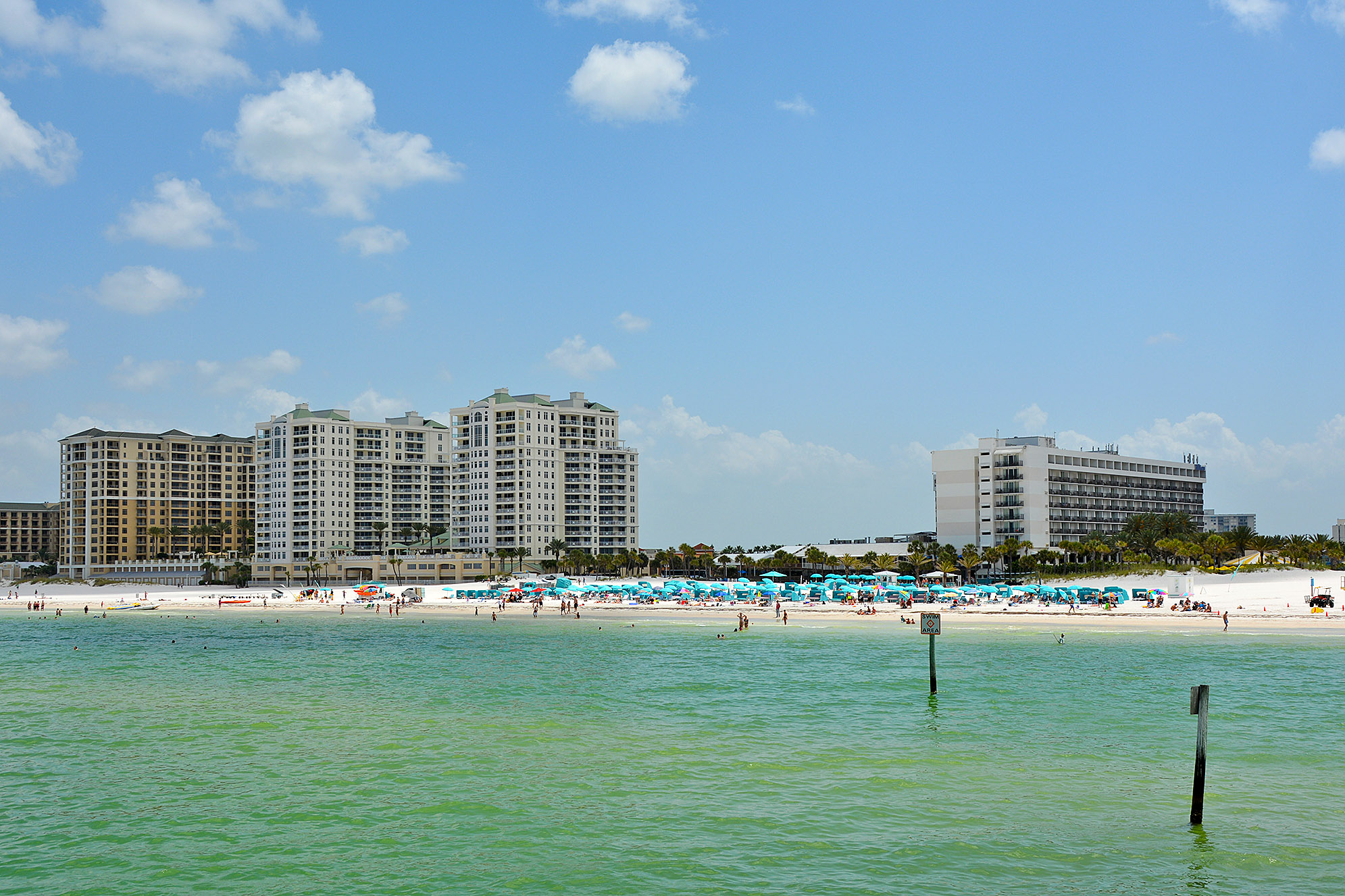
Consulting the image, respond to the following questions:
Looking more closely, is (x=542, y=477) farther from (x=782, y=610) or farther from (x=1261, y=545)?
(x=1261, y=545)

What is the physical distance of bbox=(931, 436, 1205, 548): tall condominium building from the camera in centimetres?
14912

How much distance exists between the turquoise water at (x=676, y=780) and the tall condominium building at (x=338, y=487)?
129937 millimetres

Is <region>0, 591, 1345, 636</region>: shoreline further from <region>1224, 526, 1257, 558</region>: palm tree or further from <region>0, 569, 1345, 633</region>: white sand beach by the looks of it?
<region>1224, 526, 1257, 558</region>: palm tree

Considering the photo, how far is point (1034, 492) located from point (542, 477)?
77788 mm

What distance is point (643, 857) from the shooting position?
20125 mm

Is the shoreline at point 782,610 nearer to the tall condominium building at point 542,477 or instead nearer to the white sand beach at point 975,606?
the white sand beach at point 975,606

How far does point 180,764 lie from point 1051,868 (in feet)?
74.4

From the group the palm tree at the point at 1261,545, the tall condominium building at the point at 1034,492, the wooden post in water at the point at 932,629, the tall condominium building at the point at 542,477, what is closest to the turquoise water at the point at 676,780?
the wooden post in water at the point at 932,629

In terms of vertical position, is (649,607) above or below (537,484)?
below

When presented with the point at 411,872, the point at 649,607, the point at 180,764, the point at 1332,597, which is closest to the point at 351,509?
the point at 649,607

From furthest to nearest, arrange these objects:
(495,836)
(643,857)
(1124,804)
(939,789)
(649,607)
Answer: (649,607) < (939,789) < (1124,804) < (495,836) < (643,857)

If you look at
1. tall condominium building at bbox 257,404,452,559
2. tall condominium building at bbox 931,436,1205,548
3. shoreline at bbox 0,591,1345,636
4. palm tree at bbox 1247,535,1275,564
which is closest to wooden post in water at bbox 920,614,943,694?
shoreline at bbox 0,591,1345,636

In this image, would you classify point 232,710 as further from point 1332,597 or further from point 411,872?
point 1332,597

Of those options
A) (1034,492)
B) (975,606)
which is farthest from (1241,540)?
(975,606)
